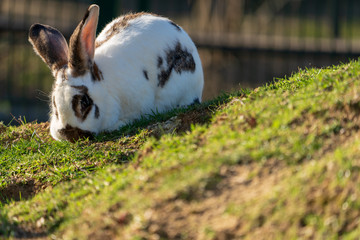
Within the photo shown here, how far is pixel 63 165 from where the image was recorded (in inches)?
212

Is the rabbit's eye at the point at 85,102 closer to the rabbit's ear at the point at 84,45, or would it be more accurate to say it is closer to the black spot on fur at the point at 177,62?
the rabbit's ear at the point at 84,45

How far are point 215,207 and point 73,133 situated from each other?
263 cm

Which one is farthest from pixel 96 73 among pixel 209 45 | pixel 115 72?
pixel 209 45

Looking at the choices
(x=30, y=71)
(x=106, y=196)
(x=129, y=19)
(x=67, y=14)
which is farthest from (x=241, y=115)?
(x=67, y=14)

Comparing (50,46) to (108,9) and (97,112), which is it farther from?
(108,9)

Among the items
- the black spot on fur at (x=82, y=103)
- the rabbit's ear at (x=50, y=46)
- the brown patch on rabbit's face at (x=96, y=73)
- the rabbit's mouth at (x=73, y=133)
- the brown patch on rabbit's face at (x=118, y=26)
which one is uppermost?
the brown patch on rabbit's face at (x=118, y=26)

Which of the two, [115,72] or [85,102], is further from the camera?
[115,72]

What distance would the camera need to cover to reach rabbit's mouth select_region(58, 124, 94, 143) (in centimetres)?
579

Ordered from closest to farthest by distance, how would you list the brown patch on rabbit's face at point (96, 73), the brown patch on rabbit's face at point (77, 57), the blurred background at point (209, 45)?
the brown patch on rabbit's face at point (77, 57) → the brown patch on rabbit's face at point (96, 73) → the blurred background at point (209, 45)

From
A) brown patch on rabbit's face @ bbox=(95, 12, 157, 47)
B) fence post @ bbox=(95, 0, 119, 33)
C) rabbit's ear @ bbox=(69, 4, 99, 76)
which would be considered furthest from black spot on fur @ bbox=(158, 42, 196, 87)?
fence post @ bbox=(95, 0, 119, 33)

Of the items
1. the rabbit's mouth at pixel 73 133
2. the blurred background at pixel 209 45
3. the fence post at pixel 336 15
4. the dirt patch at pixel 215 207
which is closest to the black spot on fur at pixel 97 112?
the rabbit's mouth at pixel 73 133

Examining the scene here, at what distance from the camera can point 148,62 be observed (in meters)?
6.26

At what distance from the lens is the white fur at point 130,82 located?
5816mm

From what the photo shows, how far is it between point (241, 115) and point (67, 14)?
892 centimetres
